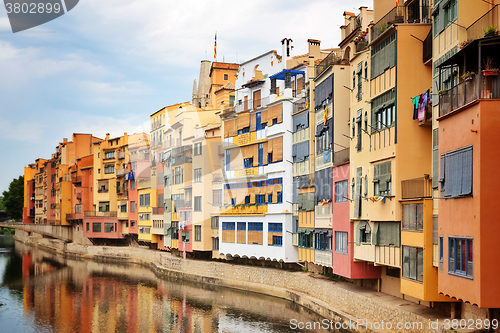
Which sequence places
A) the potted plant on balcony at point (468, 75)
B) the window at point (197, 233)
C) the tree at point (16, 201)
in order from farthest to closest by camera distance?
1. the tree at point (16, 201)
2. the window at point (197, 233)
3. the potted plant on balcony at point (468, 75)

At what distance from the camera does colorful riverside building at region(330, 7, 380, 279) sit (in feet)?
98.0

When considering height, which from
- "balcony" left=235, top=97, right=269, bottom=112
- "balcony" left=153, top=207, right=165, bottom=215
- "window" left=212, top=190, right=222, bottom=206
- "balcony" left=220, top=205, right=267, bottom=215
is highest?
"balcony" left=235, top=97, right=269, bottom=112

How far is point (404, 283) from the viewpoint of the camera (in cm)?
2406

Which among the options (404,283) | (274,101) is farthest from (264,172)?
(404,283)

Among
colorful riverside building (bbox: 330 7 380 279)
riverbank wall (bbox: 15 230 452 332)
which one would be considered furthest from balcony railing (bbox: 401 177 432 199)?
colorful riverside building (bbox: 330 7 380 279)

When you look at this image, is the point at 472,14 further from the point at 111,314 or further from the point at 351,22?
the point at 111,314

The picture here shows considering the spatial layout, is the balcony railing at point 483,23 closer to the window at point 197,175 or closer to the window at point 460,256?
the window at point 460,256

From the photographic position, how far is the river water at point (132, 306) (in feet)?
113

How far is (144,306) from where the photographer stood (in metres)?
41.9

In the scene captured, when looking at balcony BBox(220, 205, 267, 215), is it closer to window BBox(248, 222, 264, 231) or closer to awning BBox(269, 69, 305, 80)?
window BBox(248, 222, 264, 231)

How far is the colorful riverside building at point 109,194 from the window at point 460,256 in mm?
65360

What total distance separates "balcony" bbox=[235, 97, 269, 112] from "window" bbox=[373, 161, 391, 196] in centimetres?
1945

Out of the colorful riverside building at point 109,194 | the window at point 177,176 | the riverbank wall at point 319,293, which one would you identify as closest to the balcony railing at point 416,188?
the riverbank wall at point 319,293

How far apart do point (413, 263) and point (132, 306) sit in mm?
25380
